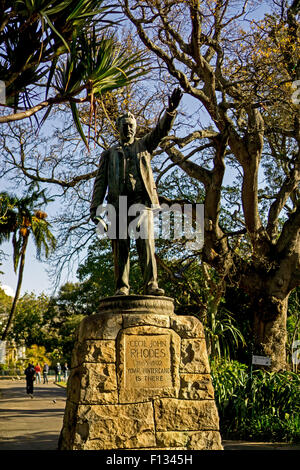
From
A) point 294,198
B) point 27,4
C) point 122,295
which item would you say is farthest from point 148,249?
point 294,198

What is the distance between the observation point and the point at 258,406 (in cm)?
941

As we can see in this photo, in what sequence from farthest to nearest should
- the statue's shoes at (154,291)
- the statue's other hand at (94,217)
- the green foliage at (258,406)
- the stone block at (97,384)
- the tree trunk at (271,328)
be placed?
1. the tree trunk at (271,328)
2. the green foliage at (258,406)
3. the statue's other hand at (94,217)
4. the statue's shoes at (154,291)
5. the stone block at (97,384)

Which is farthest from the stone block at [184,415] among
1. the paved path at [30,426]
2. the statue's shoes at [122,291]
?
the paved path at [30,426]

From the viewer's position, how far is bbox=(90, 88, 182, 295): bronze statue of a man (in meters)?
5.82

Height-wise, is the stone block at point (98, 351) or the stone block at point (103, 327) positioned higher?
the stone block at point (103, 327)

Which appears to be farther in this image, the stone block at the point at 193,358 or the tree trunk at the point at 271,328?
the tree trunk at the point at 271,328

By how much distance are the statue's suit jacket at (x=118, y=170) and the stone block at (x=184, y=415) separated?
7.10 feet

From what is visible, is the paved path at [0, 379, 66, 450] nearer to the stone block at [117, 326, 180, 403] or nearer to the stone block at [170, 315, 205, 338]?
the stone block at [117, 326, 180, 403]

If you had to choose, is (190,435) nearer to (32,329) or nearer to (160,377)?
(160,377)

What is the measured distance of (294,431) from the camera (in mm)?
8688

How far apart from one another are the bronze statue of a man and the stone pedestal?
0.50 meters

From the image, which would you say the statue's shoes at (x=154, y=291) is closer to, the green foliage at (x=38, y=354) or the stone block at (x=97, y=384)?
the stone block at (x=97, y=384)

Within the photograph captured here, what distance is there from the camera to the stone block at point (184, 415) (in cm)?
508

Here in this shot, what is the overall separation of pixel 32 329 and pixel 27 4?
1631 inches
